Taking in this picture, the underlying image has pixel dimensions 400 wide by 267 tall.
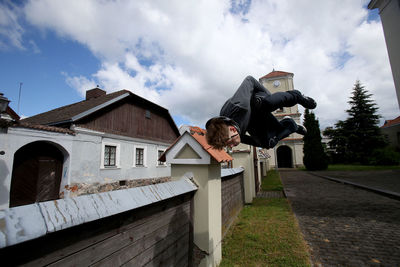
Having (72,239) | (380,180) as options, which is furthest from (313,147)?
(72,239)

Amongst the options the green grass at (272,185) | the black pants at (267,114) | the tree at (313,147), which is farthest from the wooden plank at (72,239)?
the tree at (313,147)

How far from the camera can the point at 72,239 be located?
3.79ft

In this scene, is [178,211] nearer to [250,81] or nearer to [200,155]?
[200,155]

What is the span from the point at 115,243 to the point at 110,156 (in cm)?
1167

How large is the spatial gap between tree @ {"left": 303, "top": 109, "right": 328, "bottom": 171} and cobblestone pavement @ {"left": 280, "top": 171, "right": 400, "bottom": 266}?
20252 millimetres

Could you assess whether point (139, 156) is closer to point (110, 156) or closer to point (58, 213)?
point (110, 156)

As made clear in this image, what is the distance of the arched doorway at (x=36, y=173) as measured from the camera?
830 cm

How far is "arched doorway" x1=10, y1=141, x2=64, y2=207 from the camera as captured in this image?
8.30 meters

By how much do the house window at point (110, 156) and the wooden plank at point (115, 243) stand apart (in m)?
10.9

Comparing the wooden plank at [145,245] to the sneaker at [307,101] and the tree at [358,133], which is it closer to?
the sneaker at [307,101]

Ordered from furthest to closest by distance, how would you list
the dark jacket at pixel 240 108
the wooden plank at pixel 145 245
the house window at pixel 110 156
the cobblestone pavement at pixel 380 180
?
the house window at pixel 110 156
the cobblestone pavement at pixel 380 180
the wooden plank at pixel 145 245
the dark jacket at pixel 240 108

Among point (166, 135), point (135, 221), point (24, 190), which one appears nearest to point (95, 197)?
point (135, 221)

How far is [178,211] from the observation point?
241 cm

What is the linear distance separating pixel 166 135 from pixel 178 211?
50.3 feet
